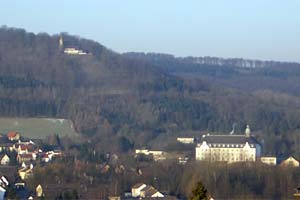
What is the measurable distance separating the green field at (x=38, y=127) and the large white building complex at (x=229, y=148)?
12.1 m

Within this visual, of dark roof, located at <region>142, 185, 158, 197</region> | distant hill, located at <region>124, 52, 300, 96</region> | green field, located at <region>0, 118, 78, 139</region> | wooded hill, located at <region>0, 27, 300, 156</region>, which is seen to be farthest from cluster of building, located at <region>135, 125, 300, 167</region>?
distant hill, located at <region>124, 52, 300, 96</region>

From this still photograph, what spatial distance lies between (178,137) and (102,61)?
33.5 metres

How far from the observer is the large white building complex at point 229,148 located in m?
59.8

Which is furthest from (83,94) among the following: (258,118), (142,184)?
(142,184)

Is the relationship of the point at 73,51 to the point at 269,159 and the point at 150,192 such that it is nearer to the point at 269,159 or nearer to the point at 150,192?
the point at 269,159

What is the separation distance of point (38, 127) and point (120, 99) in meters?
12.1

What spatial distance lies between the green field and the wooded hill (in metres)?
0.82

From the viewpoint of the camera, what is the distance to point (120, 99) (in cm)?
8800

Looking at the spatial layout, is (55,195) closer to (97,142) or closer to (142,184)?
(142,184)

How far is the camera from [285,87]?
121 metres

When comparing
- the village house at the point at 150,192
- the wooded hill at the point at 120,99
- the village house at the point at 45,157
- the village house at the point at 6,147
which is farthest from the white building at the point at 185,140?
the village house at the point at 150,192

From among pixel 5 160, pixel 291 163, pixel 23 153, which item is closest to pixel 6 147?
pixel 23 153

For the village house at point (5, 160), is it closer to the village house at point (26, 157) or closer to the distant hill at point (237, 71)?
the village house at point (26, 157)

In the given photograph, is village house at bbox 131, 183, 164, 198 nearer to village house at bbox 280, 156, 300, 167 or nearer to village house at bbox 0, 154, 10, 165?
village house at bbox 280, 156, 300, 167
